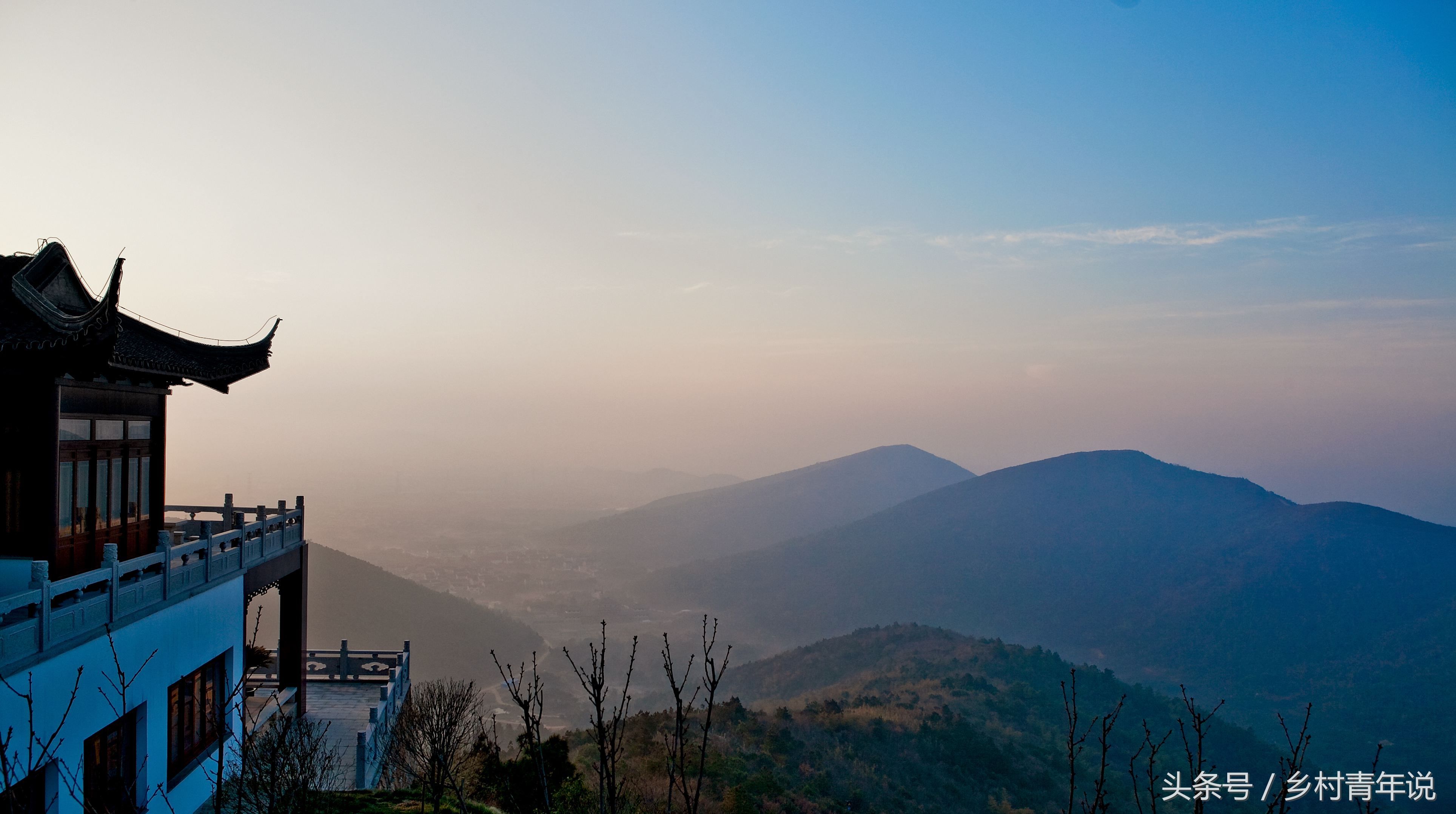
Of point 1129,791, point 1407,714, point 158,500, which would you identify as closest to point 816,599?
point 1407,714

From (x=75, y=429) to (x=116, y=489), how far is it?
1.58m

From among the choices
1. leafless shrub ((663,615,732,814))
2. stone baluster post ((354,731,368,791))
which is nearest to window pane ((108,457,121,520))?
stone baluster post ((354,731,368,791))

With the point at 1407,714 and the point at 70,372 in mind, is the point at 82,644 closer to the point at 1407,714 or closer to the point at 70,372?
the point at 70,372

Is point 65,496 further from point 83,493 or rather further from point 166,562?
point 166,562

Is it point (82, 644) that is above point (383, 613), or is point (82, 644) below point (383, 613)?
above

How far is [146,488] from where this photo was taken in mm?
13555

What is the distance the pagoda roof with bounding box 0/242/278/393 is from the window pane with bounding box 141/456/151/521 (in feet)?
4.74

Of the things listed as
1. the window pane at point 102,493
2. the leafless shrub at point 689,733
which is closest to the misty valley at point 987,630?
the leafless shrub at point 689,733

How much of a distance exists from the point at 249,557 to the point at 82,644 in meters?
5.64

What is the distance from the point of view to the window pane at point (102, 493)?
11.9m

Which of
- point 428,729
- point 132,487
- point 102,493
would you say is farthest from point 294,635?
point 102,493

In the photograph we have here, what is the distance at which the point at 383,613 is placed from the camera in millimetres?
65375

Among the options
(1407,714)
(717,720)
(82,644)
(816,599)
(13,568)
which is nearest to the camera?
(82,644)

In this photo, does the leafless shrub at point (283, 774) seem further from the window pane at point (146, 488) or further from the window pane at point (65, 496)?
the window pane at point (146, 488)
